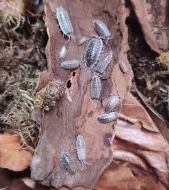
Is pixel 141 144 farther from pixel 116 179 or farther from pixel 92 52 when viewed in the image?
pixel 92 52

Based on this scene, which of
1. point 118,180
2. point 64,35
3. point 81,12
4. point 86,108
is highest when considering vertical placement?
point 81,12

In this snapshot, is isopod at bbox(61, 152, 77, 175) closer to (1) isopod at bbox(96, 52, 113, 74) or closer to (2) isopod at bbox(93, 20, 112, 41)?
(1) isopod at bbox(96, 52, 113, 74)

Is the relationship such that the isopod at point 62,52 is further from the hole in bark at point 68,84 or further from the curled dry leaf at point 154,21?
the curled dry leaf at point 154,21

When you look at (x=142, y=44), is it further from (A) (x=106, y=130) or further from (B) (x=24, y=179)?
(B) (x=24, y=179)

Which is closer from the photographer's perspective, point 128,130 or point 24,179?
point 24,179

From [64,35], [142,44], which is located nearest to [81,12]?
[64,35]

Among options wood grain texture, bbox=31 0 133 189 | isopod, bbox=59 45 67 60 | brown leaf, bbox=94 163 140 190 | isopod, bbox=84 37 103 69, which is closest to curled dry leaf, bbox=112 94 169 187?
brown leaf, bbox=94 163 140 190

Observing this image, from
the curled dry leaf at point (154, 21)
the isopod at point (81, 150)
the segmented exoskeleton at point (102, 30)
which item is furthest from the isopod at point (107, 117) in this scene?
the curled dry leaf at point (154, 21)
